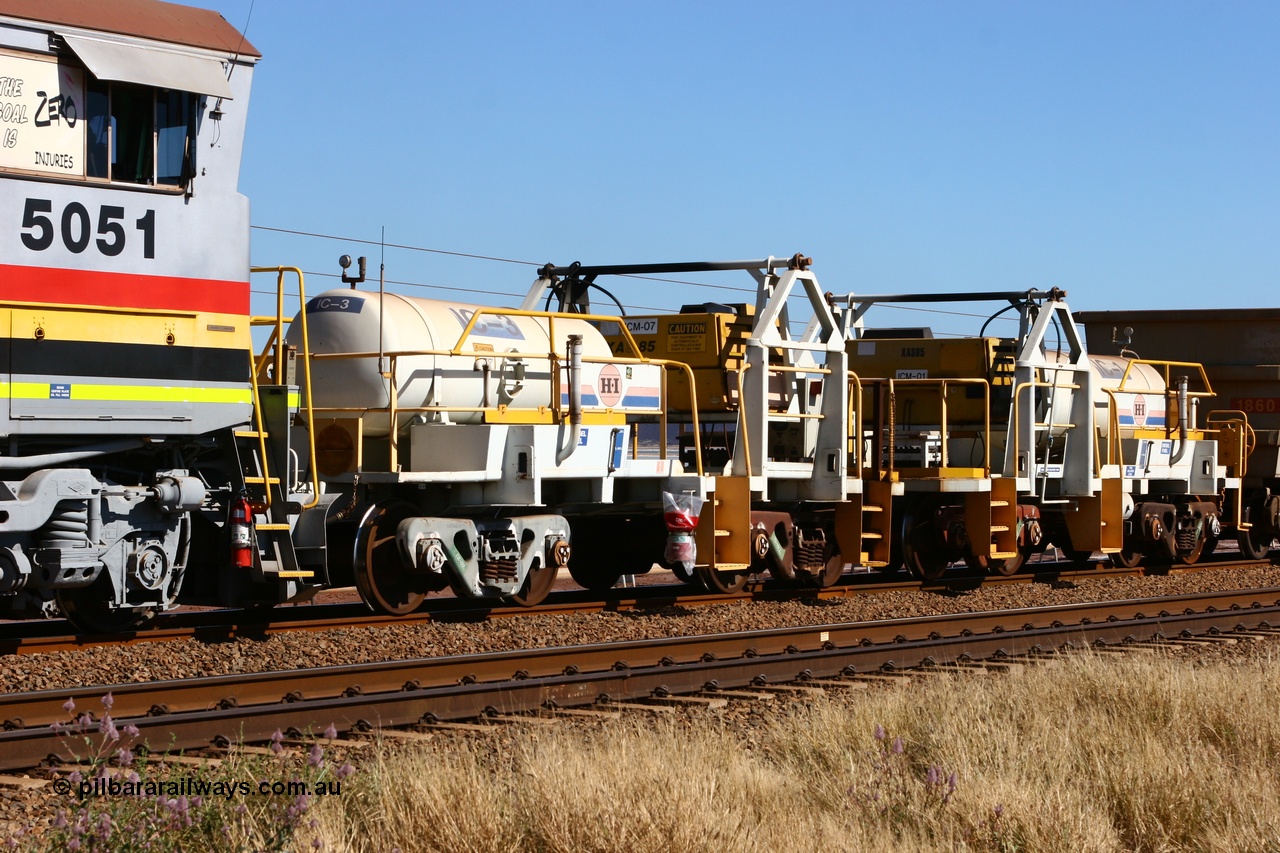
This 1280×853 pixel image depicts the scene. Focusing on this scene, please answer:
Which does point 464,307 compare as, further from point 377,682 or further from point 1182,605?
point 1182,605

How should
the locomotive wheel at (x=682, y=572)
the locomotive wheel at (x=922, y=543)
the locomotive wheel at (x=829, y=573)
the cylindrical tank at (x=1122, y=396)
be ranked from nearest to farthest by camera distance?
the locomotive wheel at (x=682, y=572) → the locomotive wheel at (x=829, y=573) → the locomotive wheel at (x=922, y=543) → the cylindrical tank at (x=1122, y=396)

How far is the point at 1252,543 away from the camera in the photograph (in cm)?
2458

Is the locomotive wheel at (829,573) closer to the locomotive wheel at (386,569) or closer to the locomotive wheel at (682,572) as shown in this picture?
the locomotive wheel at (682,572)

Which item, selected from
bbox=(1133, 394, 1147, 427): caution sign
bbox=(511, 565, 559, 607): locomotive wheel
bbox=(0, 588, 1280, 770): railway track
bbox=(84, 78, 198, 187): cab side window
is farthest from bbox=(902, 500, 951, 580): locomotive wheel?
bbox=(84, 78, 198, 187): cab side window

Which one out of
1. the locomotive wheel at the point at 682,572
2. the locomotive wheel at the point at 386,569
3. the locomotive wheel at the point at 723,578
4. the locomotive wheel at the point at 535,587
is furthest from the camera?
the locomotive wheel at the point at 723,578

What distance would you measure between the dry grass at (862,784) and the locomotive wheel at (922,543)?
931 centimetres

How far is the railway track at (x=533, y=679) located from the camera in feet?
27.2

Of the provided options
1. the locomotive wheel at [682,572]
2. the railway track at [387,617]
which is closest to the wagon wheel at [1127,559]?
the railway track at [387,617]

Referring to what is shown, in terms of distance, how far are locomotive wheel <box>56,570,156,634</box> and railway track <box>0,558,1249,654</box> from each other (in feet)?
0.37

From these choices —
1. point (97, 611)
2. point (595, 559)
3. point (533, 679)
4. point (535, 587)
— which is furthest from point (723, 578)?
point (97, 611)

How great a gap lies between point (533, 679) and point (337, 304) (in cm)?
511

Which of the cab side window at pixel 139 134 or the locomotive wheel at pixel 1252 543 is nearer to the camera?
the cab side window at pixel 139 134

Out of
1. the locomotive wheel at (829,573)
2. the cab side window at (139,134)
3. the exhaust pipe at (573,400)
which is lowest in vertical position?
the locomotive wheel at (829,573)

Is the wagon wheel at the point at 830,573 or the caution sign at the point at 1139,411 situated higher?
the caution sign at the point at 1139,411
